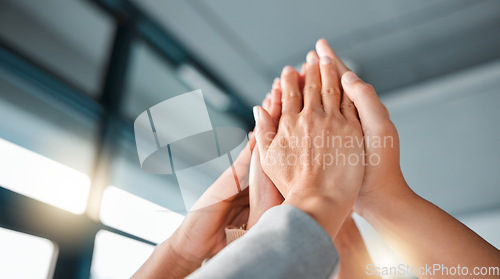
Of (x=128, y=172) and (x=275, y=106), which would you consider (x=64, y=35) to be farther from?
(x=275, y=106)

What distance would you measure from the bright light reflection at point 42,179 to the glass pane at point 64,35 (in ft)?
1.38

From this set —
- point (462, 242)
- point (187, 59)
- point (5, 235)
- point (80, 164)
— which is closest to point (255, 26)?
point (187, 59)

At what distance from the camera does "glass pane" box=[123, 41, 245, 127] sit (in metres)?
1.97

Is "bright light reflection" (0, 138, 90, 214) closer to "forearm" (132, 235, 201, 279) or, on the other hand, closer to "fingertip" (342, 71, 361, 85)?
"forearm" (132, 235, 201, 279)

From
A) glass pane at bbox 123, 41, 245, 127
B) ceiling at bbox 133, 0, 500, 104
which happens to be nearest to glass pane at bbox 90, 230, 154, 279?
glass pane at bbox 123, 41, 245, 127

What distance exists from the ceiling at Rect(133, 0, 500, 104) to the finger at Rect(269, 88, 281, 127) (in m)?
1.32

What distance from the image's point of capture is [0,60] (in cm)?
134

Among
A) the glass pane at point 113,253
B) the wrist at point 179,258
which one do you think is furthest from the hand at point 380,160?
the glass pane at point 113,253

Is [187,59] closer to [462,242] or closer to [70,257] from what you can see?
[70,257]

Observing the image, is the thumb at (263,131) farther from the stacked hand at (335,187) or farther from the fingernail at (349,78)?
the fingernail at (349,78)

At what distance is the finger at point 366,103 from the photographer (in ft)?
1.88

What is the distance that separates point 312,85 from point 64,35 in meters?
1.46

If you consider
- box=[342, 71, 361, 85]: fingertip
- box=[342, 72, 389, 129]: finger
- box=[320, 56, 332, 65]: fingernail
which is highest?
box=[320, 56, 332, 65]: fingernail

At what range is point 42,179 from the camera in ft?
4.32
